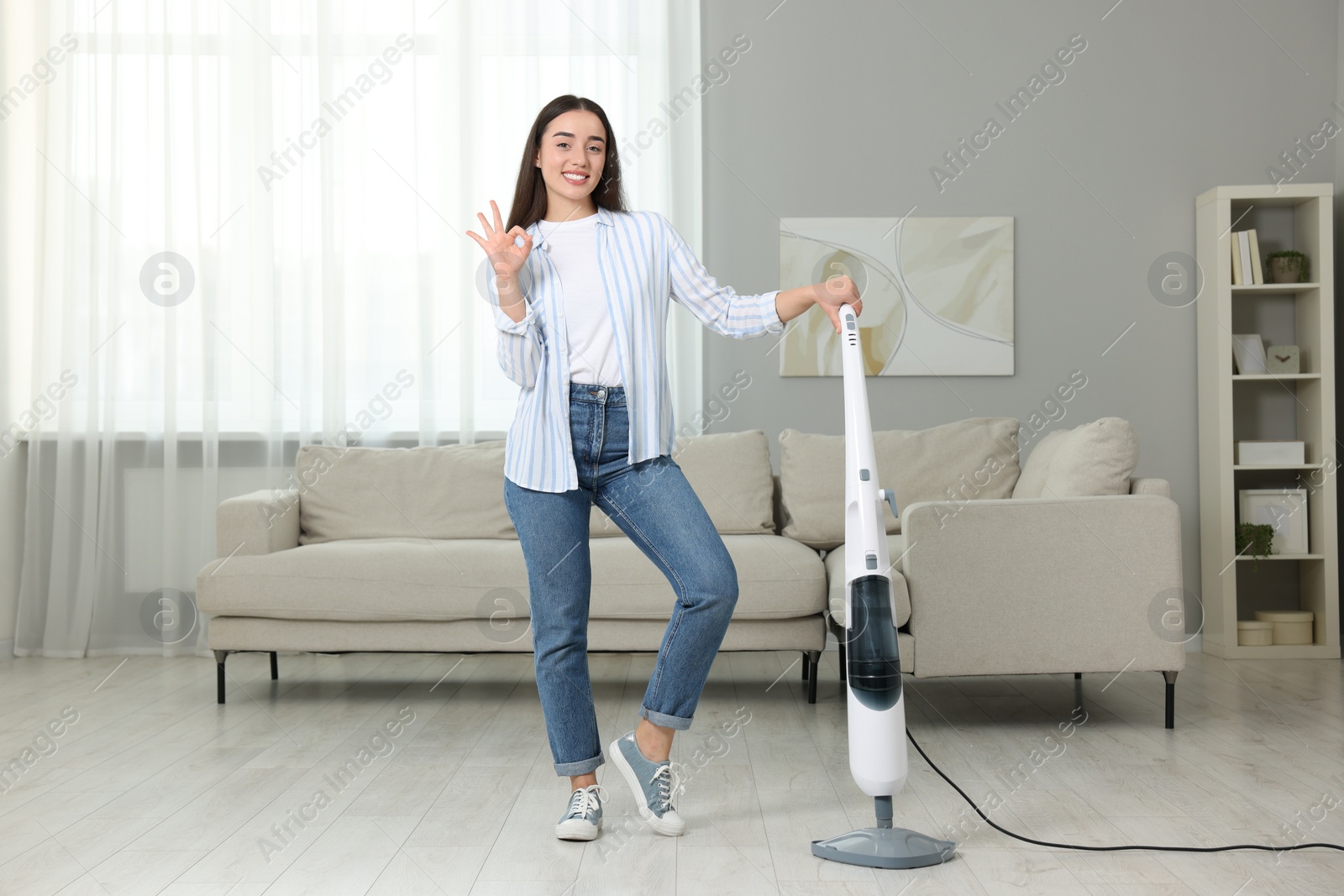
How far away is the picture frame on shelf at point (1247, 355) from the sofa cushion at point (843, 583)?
154 centimetres

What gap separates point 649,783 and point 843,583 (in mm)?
1146

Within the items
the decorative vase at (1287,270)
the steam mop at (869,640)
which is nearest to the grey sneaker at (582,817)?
the steam mop at (869,640)

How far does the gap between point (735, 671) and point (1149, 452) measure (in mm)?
1797

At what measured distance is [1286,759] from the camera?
231cm

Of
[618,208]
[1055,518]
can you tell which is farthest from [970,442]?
[618,208]

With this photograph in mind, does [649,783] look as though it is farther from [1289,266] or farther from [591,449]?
[1289,266]

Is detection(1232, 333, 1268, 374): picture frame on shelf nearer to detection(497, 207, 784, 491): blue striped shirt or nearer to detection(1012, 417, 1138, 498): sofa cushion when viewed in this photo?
detection(1012, 417, 1138, 498): sofa cushion

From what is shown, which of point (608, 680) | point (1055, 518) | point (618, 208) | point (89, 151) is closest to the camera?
point (618, 208)

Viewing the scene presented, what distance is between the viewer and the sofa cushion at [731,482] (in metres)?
3.43

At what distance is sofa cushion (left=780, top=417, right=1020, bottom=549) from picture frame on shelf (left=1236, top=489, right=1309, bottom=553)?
99 cm

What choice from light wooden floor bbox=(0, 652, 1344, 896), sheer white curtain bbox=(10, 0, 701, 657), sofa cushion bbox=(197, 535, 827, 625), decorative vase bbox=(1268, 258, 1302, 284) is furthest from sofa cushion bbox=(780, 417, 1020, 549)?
decorative vase bbox=(1268, 258, 1302, 284)

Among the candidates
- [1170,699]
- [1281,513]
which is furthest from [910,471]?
[1281,513]

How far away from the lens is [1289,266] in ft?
12.5

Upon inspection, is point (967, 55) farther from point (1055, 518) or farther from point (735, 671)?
point (735, 671)
